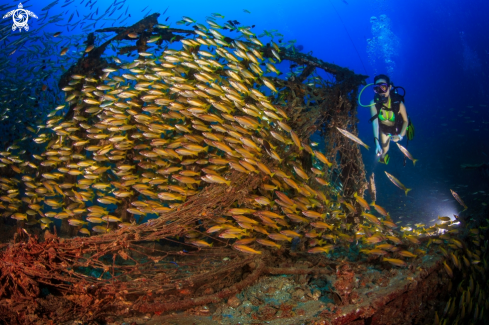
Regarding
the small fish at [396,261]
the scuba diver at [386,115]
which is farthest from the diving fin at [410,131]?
the small fish at [396,261]

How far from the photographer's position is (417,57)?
8375cm

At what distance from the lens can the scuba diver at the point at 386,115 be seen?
20.4 feet

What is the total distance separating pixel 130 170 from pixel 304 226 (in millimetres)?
4148

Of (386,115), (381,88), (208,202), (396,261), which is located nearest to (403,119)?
(386,115)

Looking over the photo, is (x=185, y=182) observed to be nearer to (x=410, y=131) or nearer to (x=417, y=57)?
(x=410, y=131)

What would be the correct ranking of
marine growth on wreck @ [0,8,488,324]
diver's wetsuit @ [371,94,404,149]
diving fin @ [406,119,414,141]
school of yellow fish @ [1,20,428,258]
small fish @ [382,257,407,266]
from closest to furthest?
marine growth on wreck @ [0,8,488,324], small fish @ [382,257,407,266], school of yellow fish @ [1,20,428,258], diving fin @ [406,119,414,141], diver's wetsuit @ [371,94,404,149]

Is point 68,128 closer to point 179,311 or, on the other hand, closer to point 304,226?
point 179,311

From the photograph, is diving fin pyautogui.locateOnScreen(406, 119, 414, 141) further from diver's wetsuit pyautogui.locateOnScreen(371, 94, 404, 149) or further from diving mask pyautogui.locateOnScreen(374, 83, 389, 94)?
diving mask pyautogui.locateOnScreen(374, 83, 389, 94)

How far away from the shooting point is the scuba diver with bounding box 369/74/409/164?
245 inches

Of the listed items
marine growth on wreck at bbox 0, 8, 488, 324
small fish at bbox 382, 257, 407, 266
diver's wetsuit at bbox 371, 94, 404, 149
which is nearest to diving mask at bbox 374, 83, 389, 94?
diver's wetsuit at bbox 371, 94, 404, 149

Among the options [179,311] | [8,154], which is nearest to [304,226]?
[179,311]

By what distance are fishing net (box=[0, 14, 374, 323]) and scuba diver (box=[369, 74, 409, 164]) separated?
34.3 inches

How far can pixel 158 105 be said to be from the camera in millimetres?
5566

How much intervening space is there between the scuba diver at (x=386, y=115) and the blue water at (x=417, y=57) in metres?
9.30
